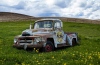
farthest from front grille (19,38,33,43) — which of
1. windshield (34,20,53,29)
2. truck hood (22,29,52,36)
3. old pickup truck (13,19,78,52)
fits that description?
windshield (34,20,53,29)

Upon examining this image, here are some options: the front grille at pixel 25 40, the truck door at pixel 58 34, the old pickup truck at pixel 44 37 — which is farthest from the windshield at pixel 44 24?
the front grille at pixel 25 40

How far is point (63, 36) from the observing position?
23078 mm

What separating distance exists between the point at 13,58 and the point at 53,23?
7017 mm

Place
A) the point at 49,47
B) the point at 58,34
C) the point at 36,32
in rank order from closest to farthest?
the point at 49,47 → the point at 36,32 → the point at 58,34

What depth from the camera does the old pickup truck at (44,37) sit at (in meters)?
20.2

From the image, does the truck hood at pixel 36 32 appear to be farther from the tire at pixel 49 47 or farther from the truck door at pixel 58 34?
the tire at pixel 49 47

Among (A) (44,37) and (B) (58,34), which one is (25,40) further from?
(B) (58,34)

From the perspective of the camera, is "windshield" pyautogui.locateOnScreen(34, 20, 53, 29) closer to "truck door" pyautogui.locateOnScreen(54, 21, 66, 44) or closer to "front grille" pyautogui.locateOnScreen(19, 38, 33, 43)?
"truck door" pyautogui.locateOnScreen(54, 21, 66, 44)

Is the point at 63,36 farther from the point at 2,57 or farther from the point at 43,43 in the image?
the point at 2,57

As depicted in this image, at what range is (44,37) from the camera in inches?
805

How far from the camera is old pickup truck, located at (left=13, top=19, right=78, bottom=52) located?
797 inches

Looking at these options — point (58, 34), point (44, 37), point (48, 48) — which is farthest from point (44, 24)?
point (48, 48)

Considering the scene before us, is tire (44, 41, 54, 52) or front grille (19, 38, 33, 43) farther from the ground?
front grille (19, 38, 33, 43)

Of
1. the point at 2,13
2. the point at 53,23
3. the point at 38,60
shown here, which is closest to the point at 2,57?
the point at 38,60
